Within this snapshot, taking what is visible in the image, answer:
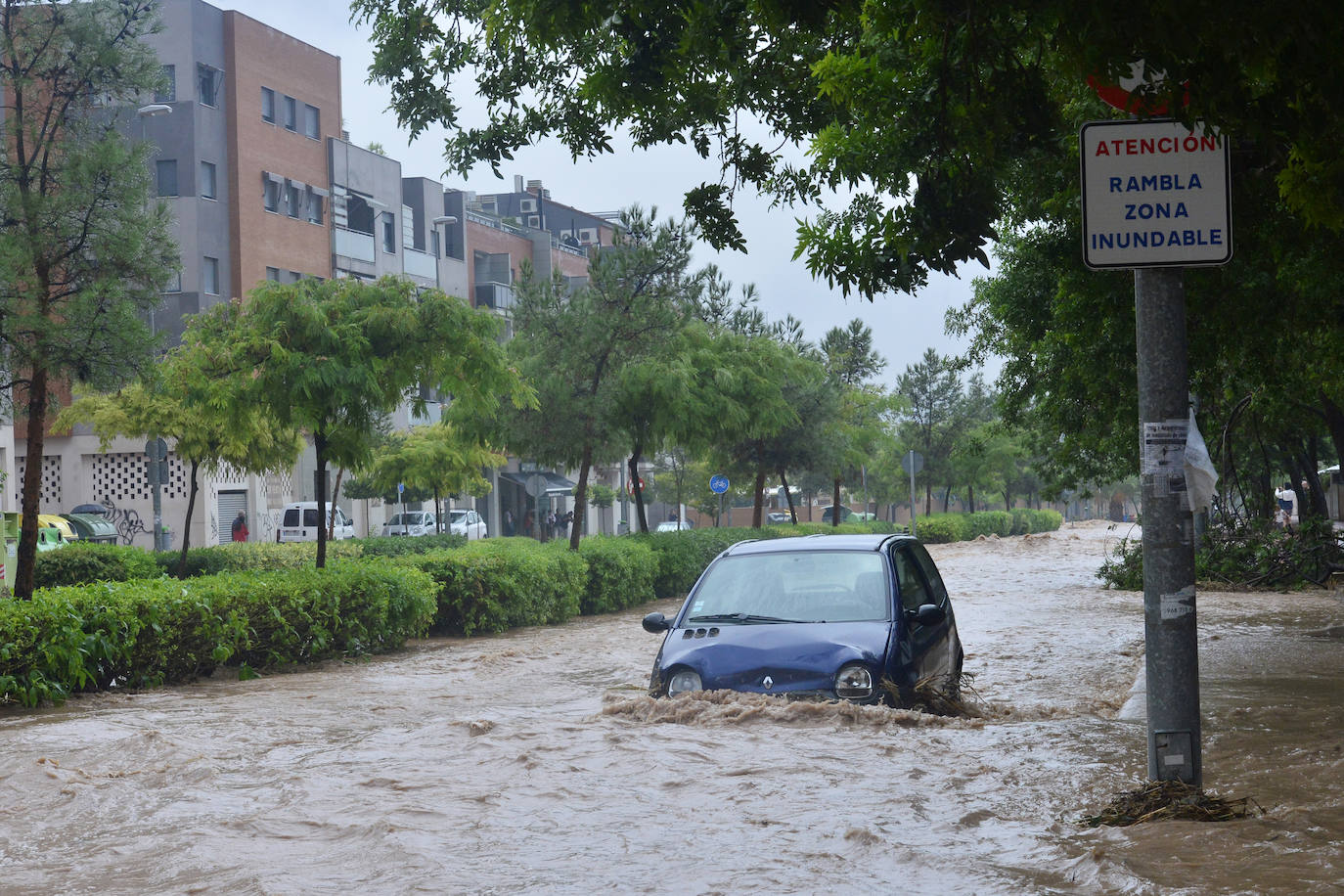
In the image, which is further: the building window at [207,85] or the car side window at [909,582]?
the building window at [207,85]

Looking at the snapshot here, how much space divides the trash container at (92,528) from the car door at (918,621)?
102 feet

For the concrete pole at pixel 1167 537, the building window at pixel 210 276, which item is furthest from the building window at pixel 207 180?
the concrete pole at pixel 1167 537

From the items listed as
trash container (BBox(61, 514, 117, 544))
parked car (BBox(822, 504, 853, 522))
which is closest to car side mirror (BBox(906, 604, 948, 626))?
trash container (BBox(61, 514, 117, 544))

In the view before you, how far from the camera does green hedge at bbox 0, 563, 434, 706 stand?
11391 mm

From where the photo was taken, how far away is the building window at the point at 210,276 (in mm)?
44906

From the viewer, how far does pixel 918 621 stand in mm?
9289

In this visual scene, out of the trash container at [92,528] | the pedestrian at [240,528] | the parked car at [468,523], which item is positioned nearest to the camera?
the trash container at [92,528]

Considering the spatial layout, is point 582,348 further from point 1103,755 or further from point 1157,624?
point 1157,624

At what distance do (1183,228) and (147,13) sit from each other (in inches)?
451

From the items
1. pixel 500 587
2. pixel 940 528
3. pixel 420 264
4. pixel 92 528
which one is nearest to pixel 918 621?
pixel 500 587

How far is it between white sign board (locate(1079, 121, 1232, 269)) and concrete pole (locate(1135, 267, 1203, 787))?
0.12 meters

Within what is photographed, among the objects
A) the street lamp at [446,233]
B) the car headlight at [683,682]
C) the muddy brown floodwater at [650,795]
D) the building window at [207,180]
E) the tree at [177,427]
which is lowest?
the muddy brown floodwater at [650,795]

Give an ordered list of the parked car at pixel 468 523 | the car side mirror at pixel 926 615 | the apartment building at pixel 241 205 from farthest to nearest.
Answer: the parked car at pixel 468 523 → the apartment building at pixel 241 205 → the car side mirror at pixel 926 615

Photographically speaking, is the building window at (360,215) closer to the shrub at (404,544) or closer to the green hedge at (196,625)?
the shrub at (404,544)
